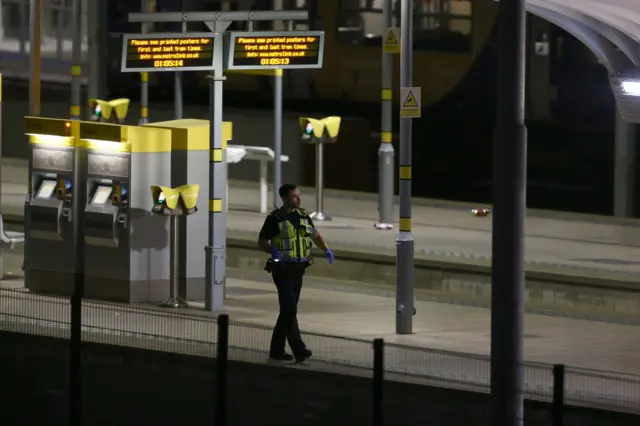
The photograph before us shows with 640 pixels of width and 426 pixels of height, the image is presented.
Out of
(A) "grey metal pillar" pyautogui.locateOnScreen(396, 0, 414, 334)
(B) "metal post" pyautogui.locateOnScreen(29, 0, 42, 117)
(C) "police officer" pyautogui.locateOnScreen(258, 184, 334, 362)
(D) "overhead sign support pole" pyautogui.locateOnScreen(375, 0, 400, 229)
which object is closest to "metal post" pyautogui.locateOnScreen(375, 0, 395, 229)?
(D) "overhead sign support pole" pyautogui.locateOnScreen(375, 0, 400, 229)

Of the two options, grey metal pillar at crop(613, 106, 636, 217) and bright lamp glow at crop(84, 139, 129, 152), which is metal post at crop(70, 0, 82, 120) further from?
grey metal pillar at crop(613, 106, 636, 217)

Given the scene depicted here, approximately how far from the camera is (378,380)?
11.3 m

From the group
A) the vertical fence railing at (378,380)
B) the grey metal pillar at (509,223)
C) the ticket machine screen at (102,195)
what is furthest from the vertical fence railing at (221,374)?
the ticket machine screen at (102,195)

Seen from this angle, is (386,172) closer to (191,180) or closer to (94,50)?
(191,180)

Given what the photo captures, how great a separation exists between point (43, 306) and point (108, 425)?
18.0 feet

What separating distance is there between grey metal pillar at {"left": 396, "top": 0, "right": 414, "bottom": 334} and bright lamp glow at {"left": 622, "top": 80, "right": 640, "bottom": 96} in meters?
2.40

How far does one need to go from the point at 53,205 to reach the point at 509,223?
975cm

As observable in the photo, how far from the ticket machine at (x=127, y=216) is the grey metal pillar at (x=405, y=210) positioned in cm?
269

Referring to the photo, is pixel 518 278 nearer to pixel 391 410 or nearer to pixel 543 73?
pixel 391 410

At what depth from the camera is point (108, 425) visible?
12.6m

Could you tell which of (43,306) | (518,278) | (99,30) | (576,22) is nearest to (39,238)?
(43,306)

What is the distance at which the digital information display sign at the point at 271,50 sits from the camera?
18.0 metres

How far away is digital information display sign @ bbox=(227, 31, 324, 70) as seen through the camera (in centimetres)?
1798

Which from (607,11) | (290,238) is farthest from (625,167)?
(290,238)
